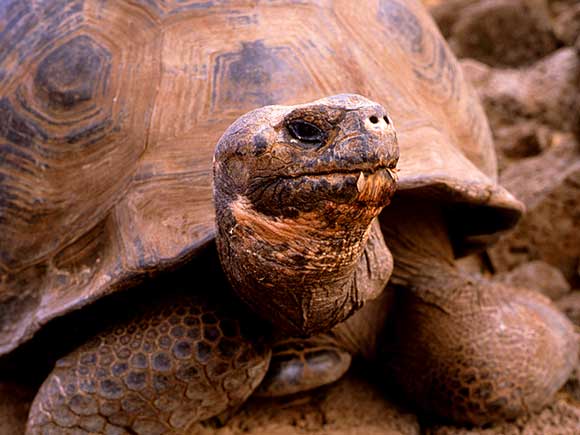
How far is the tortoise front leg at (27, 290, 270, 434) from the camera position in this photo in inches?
84.2

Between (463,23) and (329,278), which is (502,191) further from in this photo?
(463,23)

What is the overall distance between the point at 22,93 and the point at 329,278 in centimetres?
133

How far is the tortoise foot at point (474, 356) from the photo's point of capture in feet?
8.22

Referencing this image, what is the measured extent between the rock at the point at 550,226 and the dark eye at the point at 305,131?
7.56 ft

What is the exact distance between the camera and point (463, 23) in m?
6.95

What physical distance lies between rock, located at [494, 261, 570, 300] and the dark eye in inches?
93.7

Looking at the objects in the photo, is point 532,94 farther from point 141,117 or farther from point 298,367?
point 141,117

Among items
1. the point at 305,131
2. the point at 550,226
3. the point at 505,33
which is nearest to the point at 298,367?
the point at 305,131

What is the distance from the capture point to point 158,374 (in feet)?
6.99

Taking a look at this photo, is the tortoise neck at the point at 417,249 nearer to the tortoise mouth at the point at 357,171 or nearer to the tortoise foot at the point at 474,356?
the tortoise foot at the point at 474,356

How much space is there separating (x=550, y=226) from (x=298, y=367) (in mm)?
2029

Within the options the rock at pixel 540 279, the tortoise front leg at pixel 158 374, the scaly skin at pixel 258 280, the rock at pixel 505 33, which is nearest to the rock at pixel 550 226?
the rock at pixel 540 279

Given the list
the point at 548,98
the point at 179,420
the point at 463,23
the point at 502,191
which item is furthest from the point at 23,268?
the point at 463,23

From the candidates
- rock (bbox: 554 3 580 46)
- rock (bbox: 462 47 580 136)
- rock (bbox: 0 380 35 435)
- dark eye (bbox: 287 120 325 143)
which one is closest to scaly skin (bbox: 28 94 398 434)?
dark eye (bbox: 287 120 325 143)
